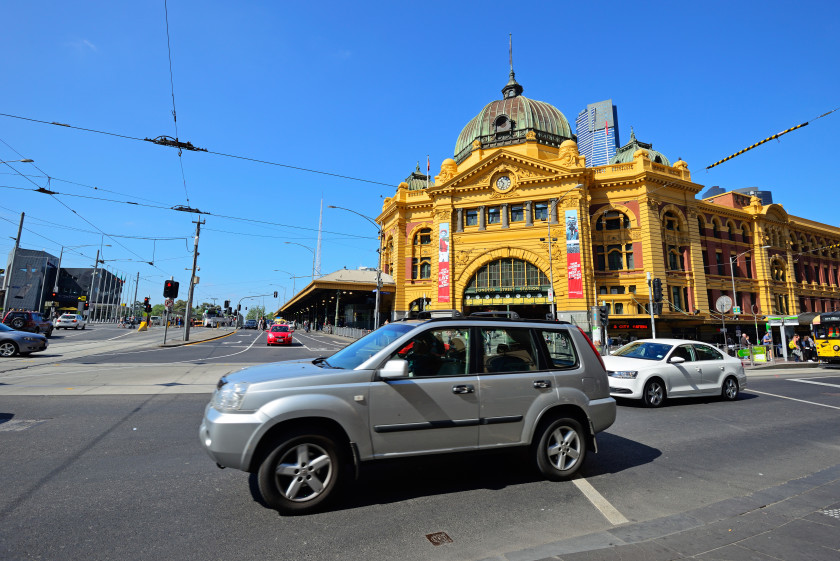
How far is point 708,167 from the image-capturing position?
1165 cm

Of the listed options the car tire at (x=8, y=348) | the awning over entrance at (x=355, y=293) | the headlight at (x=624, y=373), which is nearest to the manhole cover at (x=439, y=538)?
the headlight at (x=624, y=373)

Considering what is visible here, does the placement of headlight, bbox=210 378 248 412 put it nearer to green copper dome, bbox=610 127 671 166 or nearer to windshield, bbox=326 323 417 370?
windshield, bbox=326 323 417 370

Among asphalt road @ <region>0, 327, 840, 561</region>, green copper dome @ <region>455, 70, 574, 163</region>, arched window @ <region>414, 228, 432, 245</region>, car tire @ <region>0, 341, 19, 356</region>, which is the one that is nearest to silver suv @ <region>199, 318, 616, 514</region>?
asphalt road @ <region>0, 327, 840, 561</region>

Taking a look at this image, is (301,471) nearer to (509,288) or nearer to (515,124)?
(509,288)

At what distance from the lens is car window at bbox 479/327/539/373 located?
423 cm

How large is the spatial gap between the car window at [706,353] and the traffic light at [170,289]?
85.7 ft

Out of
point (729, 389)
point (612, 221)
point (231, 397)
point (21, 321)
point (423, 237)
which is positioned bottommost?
point (729, 389)

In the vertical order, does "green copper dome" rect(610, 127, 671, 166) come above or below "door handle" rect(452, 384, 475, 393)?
above

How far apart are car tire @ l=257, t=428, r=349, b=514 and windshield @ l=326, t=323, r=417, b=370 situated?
762 millimetres

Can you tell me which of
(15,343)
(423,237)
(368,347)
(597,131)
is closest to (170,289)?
(15,343)

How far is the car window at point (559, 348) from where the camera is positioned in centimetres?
459

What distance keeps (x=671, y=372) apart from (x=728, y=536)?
6.94 metres

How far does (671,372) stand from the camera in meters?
9.09

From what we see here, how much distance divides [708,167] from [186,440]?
1444 centimetres
